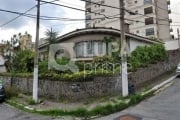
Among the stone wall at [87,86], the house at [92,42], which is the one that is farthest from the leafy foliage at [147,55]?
the house at [92,42]

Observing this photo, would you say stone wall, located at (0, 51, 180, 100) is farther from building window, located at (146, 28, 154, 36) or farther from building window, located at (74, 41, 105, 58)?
building window, located at (146, 28, 154, 36)

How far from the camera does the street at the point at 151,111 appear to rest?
9.09 m

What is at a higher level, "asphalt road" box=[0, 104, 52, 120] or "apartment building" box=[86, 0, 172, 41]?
"apartment building" box=[86, 0, 172, 41]

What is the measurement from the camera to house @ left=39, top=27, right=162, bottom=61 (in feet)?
63.0

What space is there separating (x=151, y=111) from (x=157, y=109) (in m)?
0.42

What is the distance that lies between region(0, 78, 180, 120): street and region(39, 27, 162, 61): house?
744 cm

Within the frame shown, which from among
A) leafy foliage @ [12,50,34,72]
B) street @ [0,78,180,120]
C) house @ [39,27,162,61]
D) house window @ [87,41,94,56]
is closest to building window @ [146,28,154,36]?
house @ [39,27,162,61]

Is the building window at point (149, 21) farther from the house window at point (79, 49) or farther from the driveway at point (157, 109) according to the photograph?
the driveway at point (157, 109)

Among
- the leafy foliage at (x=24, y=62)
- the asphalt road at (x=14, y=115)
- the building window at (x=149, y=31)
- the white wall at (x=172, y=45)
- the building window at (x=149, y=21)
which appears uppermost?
the building window at (x=149, y=21)

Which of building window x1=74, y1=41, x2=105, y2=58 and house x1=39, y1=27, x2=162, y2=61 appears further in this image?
building window x1=74, y1=41, x2=105, y2=58

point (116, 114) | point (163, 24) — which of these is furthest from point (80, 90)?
point (163, 24)

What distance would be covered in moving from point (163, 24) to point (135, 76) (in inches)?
1527

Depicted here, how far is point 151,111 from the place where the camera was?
9711 millimetres

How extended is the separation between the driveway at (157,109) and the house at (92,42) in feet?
24.5
